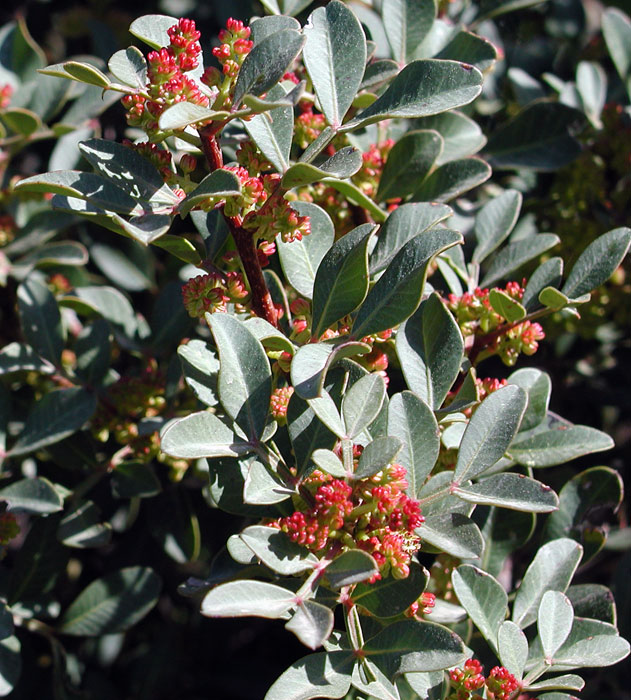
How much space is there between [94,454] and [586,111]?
111 cm

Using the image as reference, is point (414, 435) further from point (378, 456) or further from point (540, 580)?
point (540, 580)

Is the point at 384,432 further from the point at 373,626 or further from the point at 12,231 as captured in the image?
the point at 12,231

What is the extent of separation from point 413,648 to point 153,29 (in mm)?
755

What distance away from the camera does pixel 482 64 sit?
111cm

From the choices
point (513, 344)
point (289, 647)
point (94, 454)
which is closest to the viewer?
point (513, 344)

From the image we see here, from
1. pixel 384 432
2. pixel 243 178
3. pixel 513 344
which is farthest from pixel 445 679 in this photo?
pixel 243 178

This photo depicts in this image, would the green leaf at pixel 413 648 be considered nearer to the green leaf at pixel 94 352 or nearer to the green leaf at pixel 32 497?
the green leaf at pixel 32 497

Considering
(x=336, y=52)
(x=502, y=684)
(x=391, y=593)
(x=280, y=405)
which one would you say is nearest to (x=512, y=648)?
(x=502, y=684)

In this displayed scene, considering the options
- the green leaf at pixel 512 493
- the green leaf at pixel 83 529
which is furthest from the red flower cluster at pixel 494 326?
the green leaf at pixel 83 529

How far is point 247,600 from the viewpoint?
2.51 feet

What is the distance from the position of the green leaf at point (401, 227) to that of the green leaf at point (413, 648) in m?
0.42

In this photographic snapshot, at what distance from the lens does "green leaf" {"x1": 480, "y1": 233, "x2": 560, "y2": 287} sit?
112 centimetres

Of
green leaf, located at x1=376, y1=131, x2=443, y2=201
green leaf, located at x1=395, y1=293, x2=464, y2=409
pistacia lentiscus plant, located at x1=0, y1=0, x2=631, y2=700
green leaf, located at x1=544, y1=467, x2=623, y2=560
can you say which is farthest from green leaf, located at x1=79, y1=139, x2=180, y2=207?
green leaf, located at x1=544, y1=467, x2=623, y2=560

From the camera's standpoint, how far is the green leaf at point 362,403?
0.83 m
